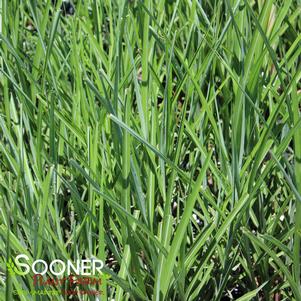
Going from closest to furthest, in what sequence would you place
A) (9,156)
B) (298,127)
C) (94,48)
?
(298,127) → (9,156) → (94,48)

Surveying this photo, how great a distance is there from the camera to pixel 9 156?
95 cm

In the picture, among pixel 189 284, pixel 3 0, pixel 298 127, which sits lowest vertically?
pixel 189 284

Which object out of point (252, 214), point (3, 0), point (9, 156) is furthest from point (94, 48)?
point (252, 214)

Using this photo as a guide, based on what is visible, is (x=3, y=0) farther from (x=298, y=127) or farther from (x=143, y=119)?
(x=298, y=127)

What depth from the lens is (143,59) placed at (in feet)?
3.27

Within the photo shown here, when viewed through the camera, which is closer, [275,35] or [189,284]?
[189,284]

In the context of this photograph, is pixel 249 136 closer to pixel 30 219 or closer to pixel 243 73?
pixel 243 73

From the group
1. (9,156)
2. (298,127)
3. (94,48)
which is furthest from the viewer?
(94,48)

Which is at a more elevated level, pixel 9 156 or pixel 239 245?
pixel 9 156

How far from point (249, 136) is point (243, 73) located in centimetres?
10

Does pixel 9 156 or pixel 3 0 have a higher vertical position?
pixel 3 0

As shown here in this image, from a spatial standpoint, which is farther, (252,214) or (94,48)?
(94,48)

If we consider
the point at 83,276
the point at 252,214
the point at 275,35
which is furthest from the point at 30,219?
the point at 275,35

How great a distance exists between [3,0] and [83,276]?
0.59 meters
